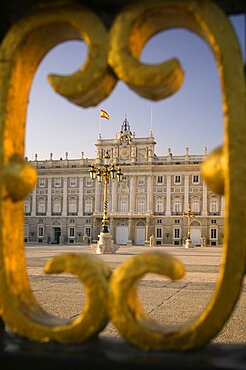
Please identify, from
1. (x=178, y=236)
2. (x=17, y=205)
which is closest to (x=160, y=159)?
(x=178, y=236)

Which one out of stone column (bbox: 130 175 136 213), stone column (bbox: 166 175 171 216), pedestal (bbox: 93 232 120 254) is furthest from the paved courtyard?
stone column (bbox: 130 175 136 213)

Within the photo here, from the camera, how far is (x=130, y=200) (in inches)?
1781

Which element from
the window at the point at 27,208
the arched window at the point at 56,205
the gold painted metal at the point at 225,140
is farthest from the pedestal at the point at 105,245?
the window at the point at 27,208

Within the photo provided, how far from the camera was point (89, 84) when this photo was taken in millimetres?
722

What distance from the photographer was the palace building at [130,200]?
4378 centimetres

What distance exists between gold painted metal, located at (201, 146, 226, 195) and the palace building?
4183cm

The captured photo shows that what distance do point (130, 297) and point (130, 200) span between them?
44577 mm

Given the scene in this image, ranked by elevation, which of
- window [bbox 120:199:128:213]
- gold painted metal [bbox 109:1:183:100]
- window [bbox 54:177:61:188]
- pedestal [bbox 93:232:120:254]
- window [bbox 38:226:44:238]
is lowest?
window [bbox 38:226:44:238]

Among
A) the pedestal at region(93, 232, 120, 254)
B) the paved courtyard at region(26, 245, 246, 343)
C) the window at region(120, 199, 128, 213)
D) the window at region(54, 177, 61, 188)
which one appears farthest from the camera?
the window at region(54, 177, 61, 188)

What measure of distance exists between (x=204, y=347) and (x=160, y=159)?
45509 mm

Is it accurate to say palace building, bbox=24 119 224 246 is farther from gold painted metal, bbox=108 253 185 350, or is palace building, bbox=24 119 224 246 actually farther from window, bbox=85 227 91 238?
gold painted metal, bbox=108 253 185 350

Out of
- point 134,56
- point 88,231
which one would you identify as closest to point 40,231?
point 88,231

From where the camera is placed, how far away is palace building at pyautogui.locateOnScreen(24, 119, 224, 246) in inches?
1724

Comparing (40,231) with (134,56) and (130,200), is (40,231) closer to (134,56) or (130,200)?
(130,200)
